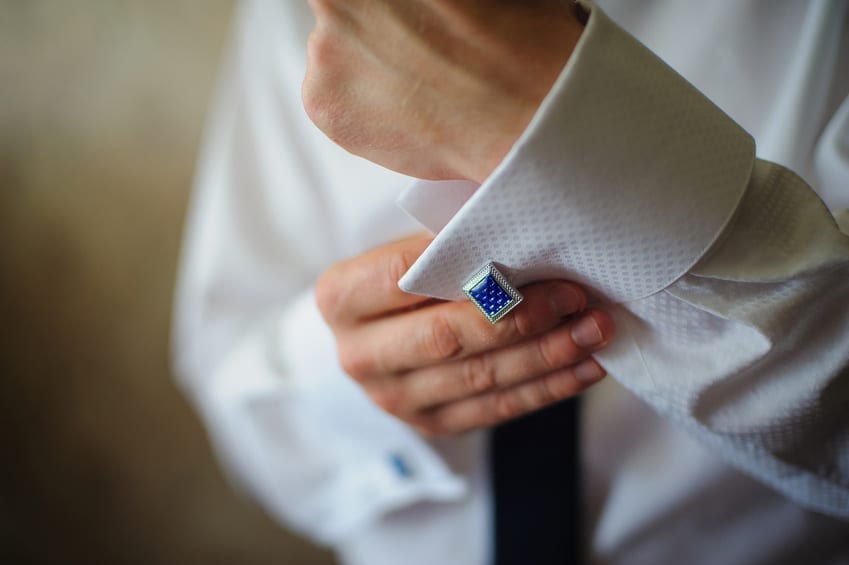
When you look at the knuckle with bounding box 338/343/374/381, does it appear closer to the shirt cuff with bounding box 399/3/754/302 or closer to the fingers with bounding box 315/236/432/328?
the fingers with bounding box 315/236/432/328

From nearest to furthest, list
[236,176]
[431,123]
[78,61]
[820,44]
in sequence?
[431,123] → [820,44] → [236,176] → [78,61]

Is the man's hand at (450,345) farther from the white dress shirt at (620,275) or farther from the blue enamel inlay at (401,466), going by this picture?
the blue enamel inlay at (401,466)

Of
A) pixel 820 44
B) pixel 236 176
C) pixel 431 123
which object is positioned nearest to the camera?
pixel 431 123

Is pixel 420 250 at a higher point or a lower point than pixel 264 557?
higher

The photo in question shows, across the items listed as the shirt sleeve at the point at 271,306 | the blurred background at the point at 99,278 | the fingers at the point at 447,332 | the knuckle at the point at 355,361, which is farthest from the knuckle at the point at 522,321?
the blurred background at the point at 99,278

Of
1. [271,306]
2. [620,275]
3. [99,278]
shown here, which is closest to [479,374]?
[620,275]

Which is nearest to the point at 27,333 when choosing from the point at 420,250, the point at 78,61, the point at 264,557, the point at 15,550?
the point at 15,550

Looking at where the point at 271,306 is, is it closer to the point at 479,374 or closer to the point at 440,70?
the point at 479,374

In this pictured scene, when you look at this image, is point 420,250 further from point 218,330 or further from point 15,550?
point 15,550
